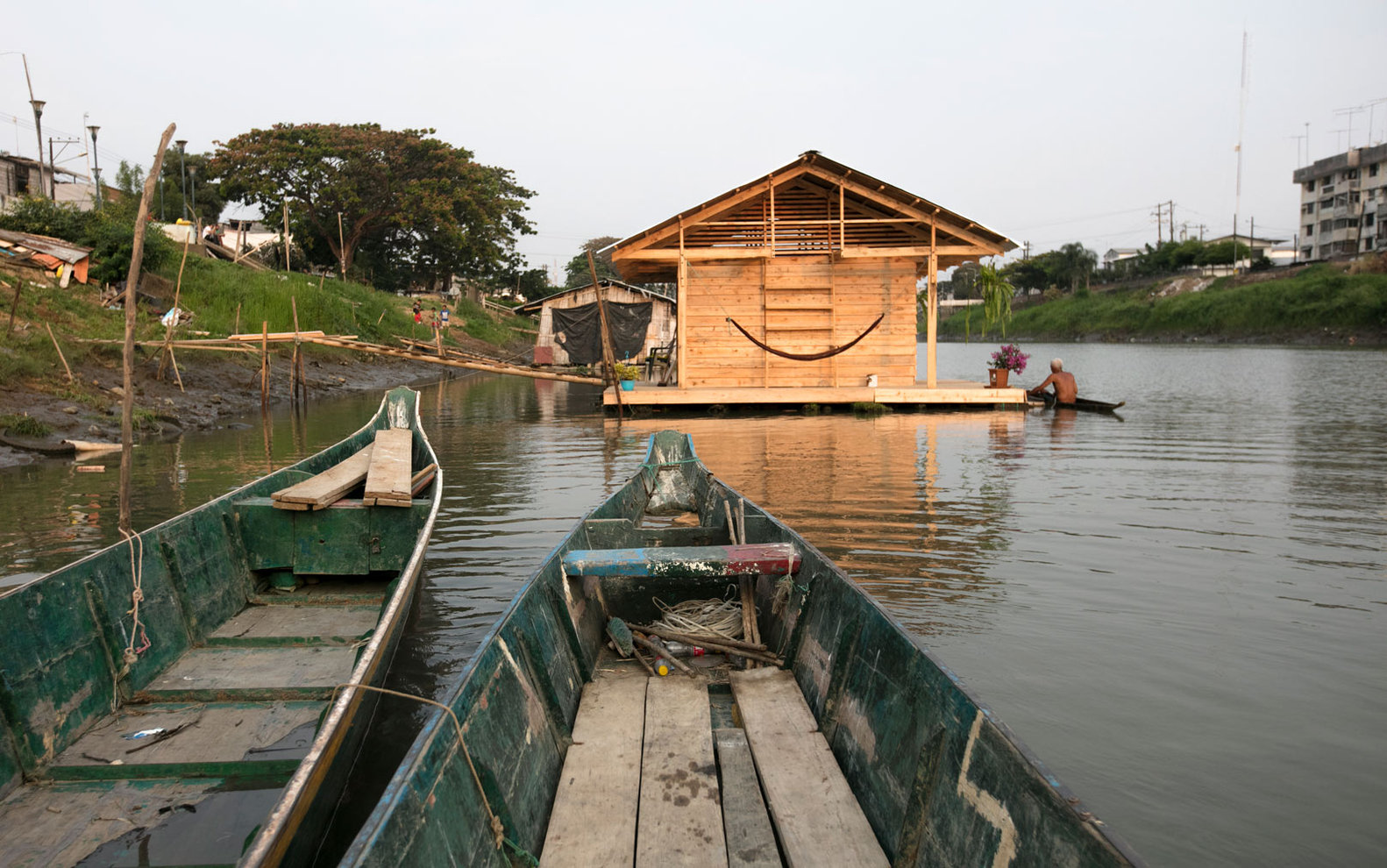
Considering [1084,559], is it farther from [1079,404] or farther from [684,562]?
[1079,404]

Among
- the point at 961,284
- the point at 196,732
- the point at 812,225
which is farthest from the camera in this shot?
the point at 961,284

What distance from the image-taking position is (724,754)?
10.5 feet

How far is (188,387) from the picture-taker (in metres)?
17.2

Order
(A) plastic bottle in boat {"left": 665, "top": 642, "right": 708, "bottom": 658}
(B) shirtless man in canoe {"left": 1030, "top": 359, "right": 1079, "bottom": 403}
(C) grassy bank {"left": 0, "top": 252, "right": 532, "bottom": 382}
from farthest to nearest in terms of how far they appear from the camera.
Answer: (B) shirtless man in canoe {"left": 1030, "top": 359, "right": 1079, "bottom": 403} < (C) grassy bank {"left": 0, "top": 252, "right": 532, "bottom": 382} < (A) plastic bottle in boat {"left": 665, "top": 642, "right": 708, "bottom": 658}

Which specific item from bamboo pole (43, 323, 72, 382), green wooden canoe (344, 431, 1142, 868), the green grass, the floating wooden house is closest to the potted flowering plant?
the floating wooden house

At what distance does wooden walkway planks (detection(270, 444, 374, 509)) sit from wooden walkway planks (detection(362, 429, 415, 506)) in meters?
0.11

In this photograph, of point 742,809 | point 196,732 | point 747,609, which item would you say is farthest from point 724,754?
point 196,732

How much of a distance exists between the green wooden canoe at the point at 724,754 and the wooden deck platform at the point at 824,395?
1246 centimetres

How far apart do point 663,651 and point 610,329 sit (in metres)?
21.4

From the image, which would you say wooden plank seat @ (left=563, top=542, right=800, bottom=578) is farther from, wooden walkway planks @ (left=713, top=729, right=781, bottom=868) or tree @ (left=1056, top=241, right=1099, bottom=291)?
tree @ (left=1056, top=241, right=1099, bottom=291)

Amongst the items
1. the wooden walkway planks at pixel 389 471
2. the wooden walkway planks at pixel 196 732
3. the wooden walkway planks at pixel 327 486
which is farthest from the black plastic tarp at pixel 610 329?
the wooden walkway planks at pixel 196 732

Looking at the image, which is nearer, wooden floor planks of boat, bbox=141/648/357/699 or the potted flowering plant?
wooden floor planks of boat, bbox=141/648/357/699

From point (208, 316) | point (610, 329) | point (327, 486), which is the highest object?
point (208, 316)

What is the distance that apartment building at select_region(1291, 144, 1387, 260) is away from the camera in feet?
167
